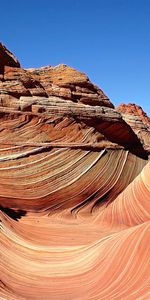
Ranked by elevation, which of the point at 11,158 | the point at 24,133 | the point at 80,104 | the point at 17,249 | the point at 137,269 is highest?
the point at 80,104

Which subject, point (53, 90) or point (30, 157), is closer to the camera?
point (30, 157)

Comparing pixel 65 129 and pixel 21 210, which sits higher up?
pixel 65 129

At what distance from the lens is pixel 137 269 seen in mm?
6449

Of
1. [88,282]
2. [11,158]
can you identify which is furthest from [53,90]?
[88,282]

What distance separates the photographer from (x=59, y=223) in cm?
1129

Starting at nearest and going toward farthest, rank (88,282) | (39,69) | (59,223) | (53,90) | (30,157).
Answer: (88,282) < (59,223) < (30,157) < (53,90) < (39,69)

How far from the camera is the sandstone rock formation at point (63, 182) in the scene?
7758mm

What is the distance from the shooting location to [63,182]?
1247cm

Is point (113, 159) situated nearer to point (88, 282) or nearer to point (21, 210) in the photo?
point (21, 210)

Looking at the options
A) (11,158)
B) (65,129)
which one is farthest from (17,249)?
(65,129)

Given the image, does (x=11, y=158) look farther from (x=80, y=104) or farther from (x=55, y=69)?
(x=55, y=69)

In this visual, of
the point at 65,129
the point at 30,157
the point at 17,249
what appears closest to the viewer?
the point at 17,249

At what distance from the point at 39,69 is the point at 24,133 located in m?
3.86

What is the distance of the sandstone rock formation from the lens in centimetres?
776
